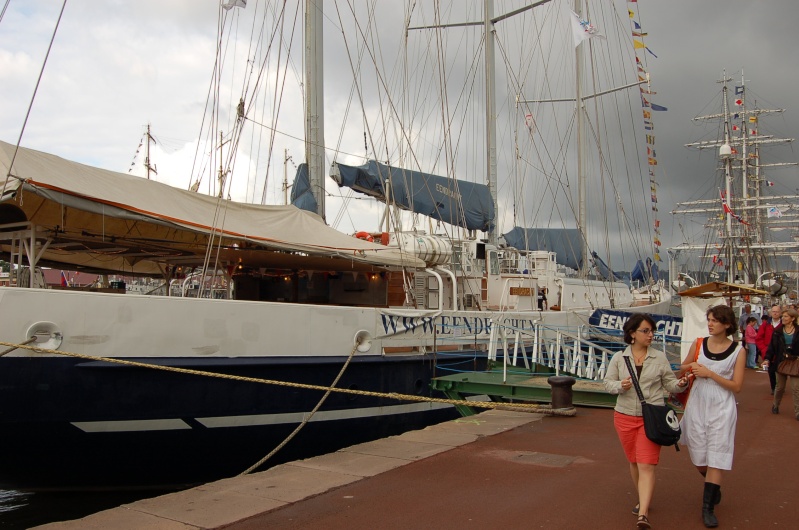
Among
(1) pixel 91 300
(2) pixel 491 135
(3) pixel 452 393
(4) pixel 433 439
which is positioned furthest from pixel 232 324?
(2) pixel 491 135

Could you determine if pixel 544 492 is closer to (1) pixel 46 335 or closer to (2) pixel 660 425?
(2) pixel 660 425

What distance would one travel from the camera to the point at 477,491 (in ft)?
17.5

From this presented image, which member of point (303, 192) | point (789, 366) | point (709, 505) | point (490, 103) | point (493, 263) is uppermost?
point (490, 103)

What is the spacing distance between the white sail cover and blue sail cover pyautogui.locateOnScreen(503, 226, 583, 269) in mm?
15156

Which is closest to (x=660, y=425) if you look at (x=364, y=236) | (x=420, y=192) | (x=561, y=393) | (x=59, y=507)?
(x=561, y=393)

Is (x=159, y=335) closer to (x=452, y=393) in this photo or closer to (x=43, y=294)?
(x=43, y=294)

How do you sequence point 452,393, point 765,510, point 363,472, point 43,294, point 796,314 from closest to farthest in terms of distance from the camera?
point 765,510
point 363,472
point 43,294
point 796,314
point 452,393

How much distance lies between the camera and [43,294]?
735cm

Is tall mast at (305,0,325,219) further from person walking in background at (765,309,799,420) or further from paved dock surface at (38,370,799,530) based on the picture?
person walking in background at (765,309,799,420)

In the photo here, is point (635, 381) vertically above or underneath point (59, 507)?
above

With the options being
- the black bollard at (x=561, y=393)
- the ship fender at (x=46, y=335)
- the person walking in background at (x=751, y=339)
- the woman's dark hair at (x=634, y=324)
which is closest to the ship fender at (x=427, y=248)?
the black bollard at (x=561, y=393)

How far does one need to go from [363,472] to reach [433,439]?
1.61 metres

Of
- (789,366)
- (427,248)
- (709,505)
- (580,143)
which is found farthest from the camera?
(580,143)

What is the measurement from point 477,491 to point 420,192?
1160 cm
